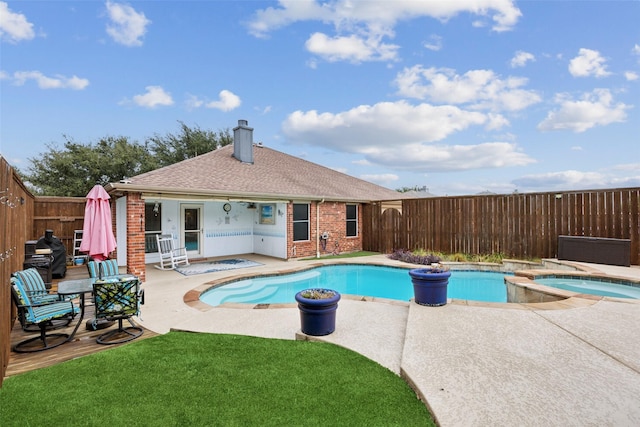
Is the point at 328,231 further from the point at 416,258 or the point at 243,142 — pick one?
the point at 243,142

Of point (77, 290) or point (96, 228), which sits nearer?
point (77, 290)

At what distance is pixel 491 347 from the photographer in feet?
12.6

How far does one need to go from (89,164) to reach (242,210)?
16.0 metres

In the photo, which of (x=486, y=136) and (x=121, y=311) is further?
(x=486, y=136)

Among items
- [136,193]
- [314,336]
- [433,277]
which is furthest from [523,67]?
[136,193]

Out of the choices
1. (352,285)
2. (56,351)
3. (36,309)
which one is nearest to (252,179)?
(352,285)

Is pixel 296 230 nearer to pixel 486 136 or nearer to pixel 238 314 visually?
pixel 238 314

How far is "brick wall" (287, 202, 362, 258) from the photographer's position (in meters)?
12.3

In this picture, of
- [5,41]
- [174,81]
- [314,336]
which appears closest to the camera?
[314,336]

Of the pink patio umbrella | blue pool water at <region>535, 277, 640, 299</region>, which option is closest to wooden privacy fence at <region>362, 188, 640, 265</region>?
blue pool water at <region>535, 277, 640, 299</region>

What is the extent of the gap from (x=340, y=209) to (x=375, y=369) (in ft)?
34.9

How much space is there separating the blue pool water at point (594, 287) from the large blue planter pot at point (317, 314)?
6.25m

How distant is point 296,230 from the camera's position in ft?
41.2

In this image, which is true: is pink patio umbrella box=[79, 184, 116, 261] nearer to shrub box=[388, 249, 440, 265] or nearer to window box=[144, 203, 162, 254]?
window box=[144, 203, 162, 254]
